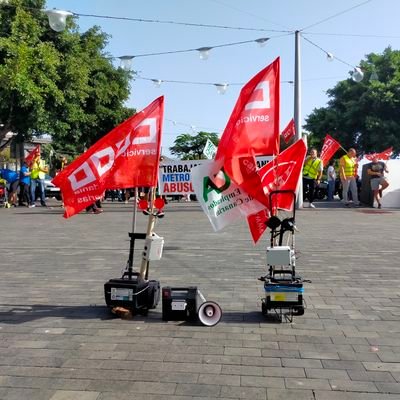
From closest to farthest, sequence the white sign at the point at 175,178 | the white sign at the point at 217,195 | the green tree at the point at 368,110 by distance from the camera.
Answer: the white sign at the point at 217,195, the white sign at the point at 175,178, the green tree at the point at 368,110

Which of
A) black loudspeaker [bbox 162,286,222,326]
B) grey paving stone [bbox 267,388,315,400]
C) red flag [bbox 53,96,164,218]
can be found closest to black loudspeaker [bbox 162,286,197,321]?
black loudspeaker [bbox 162,286,222,326]

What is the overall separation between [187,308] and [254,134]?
1700 millimetres

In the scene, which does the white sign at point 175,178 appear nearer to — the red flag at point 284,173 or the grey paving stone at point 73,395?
the red flag at point 284,173

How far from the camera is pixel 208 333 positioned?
446 centimetres

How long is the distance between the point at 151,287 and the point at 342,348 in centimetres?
193

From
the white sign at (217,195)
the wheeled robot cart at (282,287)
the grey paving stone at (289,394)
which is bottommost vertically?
the grey paving stone at (289,394)

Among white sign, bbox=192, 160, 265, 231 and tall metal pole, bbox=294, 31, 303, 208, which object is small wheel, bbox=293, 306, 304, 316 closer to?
white sign, bbox=192, 160, 265, 231

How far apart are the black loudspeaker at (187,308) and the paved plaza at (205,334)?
79 mm

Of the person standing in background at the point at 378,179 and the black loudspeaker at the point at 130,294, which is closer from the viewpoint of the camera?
the black loudspeaker at the point at 130,294

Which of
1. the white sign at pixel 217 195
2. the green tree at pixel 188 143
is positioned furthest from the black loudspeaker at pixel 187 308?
the green tree at pixel 188 143

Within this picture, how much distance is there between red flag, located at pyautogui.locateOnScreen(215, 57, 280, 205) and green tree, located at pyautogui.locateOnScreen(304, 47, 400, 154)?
31810 mm

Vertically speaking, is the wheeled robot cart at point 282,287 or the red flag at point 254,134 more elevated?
the red flag at point 254,134

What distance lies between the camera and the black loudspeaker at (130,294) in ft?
16.1

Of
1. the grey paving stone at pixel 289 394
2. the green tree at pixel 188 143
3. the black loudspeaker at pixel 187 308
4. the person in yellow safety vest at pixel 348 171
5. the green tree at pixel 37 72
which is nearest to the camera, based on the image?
the grey paving stone at pixel 289 394
